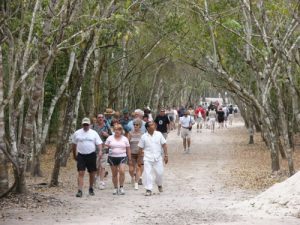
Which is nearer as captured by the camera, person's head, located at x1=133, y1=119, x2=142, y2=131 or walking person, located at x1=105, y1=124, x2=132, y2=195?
walking person, located at x1=105, y1=124, x2=132, y2=195

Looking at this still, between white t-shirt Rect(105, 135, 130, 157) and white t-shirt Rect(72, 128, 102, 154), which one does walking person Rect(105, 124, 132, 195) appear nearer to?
white t-shirt Rect(105, 135, 130, 157)

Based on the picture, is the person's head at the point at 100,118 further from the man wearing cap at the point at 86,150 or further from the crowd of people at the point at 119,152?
the man wearing cap at the point at 86,150

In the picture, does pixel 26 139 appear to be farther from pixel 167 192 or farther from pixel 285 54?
pixel 285 54

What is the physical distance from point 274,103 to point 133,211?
17.7m

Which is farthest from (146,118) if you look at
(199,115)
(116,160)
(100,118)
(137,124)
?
(199,115)

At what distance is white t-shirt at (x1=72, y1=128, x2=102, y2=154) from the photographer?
13.1 meters

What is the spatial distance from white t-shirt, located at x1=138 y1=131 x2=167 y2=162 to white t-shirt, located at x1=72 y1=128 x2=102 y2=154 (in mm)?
1108

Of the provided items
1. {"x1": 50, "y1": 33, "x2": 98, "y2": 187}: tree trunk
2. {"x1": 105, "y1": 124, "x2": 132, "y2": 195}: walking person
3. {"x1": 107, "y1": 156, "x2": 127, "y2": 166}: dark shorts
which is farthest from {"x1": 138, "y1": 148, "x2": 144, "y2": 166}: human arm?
{"x1": 50, "y1": 33, "x2": 98, "y2": 187}: tree trunk

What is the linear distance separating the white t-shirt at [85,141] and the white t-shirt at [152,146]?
111cm

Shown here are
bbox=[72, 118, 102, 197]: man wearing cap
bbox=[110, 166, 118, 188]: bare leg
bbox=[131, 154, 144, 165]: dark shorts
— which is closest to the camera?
bbox=[72, 118, 102, 197]: man wearing cap

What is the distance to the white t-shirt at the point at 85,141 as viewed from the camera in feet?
42.8

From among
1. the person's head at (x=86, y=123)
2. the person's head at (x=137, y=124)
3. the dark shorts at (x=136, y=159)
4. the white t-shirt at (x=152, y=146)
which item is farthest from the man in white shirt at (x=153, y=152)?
the person's head at (x=86, y=123)

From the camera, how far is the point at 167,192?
13891 mm

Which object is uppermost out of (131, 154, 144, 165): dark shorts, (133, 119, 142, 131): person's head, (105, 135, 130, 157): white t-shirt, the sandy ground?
(133, 119, 142, 131): person's head
